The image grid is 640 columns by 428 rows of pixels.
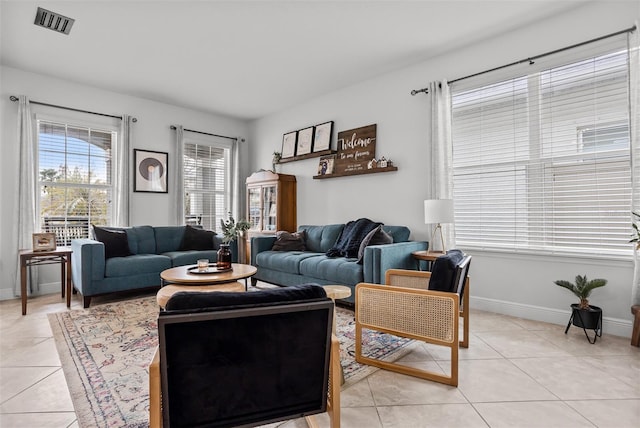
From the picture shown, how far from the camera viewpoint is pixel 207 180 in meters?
5.85

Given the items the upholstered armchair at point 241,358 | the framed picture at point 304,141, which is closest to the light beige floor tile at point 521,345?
the upholstered armchair at point 241,358

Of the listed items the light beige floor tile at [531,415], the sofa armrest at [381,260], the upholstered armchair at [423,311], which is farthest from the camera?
the sofa armrest at [381,260]

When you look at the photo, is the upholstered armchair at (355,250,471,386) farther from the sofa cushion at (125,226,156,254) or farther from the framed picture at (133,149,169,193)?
the framed picture at (133,149,169,193)

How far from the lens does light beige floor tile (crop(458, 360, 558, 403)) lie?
1.79 meters

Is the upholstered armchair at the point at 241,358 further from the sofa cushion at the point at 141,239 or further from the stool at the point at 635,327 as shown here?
the sofa cushion at the point at 141,239

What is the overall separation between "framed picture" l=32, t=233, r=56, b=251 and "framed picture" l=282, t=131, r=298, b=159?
10.7 ft

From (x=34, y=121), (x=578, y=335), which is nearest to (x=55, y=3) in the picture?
(x=34, y=121)

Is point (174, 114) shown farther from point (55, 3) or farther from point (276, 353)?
point (276, 353)

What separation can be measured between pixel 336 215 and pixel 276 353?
374 cm

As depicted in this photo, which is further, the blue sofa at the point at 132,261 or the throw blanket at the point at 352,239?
the throw blanket at the point at 352,239

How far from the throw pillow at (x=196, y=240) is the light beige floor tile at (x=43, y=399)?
2.78 meters

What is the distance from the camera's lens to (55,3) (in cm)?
276

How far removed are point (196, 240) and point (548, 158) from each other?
4.30 metres

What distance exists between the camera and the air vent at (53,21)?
2.89m
